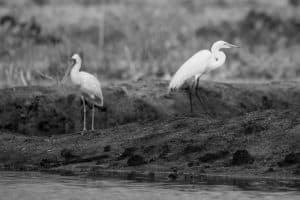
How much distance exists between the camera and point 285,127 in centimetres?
1377

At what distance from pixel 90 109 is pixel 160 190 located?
6786mm

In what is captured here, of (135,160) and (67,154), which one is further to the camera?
(67,154)

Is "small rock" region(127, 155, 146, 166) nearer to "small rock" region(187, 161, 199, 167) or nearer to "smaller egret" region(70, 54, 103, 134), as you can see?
"small rock" region(187, 161, 199, 167)

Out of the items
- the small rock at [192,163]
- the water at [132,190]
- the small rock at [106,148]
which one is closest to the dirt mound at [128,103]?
the small rock at [106,148]

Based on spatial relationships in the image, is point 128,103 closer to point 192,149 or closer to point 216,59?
point 216,59

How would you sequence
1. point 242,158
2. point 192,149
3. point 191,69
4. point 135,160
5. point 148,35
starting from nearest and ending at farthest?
point 242,158, point 135,160, point 192,149, point 191,69, point 148,35

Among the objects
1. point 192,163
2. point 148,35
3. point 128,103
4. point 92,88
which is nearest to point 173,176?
point 192,163

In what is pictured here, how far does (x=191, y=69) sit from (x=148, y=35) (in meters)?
13.4

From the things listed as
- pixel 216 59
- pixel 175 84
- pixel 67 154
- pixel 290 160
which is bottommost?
pixel 290 160

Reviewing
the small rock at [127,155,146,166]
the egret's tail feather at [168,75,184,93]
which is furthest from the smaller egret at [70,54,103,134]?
the small rock at [127,155,146,166]

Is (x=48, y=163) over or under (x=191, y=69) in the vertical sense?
under

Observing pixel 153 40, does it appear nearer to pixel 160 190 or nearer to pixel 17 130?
pixel 17 130

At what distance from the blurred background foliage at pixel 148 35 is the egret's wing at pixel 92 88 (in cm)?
451

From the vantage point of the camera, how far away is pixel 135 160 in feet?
44.5
